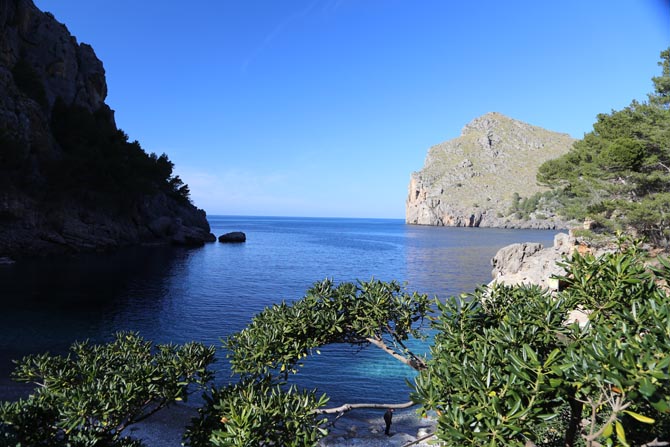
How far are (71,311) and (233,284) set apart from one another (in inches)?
789

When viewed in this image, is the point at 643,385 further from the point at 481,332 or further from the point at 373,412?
the point at 373,412

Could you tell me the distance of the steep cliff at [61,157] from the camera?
61312mm

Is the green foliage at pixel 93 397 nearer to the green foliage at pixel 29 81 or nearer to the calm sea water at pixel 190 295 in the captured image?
the calm sea water at pixel 190 295

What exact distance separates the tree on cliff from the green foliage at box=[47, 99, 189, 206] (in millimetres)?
79620

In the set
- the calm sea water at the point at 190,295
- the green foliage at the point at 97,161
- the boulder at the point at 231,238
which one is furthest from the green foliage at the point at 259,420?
the boulder at the point at 231,238

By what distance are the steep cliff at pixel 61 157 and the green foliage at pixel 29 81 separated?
178mm

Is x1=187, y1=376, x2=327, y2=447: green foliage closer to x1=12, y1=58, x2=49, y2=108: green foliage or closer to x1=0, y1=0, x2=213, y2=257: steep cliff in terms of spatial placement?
x1=0, y1=0, x2=213, y2=257: steep cliff

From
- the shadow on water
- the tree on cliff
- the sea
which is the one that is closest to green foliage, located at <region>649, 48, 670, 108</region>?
the tree on cliff

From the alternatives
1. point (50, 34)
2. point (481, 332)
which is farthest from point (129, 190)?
point (481, 332)

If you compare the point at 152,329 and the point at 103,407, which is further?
the point at 152,329

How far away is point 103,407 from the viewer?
8.93 meters

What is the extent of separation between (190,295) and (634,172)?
5035 centimetres

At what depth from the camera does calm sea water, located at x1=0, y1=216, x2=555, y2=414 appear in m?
26.0

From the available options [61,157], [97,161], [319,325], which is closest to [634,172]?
[319,325]
